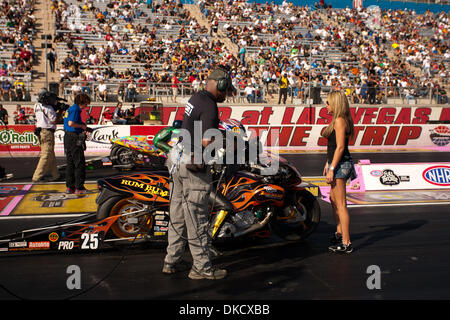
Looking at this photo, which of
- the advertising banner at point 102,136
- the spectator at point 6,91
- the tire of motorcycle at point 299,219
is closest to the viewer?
the tire of motorcycle at point 299,219

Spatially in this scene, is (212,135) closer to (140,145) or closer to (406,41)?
(140,145)

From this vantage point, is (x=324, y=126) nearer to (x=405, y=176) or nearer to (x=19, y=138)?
(x=405, y=176)

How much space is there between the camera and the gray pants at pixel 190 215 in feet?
16.1

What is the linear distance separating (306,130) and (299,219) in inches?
494

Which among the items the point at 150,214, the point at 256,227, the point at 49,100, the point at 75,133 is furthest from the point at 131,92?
the point at 256,227

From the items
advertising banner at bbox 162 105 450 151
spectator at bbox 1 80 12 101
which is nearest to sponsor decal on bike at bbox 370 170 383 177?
advertising banner at bbox 162 105 450 151

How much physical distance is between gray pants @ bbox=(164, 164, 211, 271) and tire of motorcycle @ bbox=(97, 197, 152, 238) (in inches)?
37.4

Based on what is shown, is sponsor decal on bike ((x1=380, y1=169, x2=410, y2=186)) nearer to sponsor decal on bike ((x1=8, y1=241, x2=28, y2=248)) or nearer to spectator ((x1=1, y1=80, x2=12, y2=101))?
sponsor decal on bike ((x1=8, y1=241, x2=28, y2=248))

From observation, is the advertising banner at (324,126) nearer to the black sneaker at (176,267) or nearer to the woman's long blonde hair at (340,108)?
the woman's long blonde hair at (340,108)

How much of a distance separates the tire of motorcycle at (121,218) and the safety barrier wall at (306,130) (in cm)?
931

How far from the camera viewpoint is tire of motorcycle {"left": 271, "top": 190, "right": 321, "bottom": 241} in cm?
652

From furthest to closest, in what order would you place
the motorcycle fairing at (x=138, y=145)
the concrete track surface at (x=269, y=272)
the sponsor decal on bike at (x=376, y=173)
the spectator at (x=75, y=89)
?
the spectator at (x=75, y=89) → the motorcycle fairing at (x=138, y=145) → the sponsor decal on bike at (x=376, y=173) → the concrete track surface at (x=269, y=272)

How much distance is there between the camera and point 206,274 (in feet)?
16.7

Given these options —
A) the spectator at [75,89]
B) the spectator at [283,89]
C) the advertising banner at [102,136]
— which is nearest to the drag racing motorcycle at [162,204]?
the advertising banner at [102,136]
